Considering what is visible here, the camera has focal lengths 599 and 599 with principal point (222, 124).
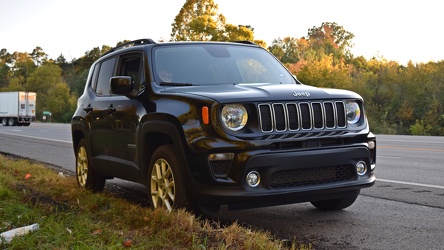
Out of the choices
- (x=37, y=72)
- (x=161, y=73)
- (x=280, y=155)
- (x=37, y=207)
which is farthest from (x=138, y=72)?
(x=37, y=72)

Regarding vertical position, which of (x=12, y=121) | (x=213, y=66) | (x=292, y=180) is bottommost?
(x=12, y=121)

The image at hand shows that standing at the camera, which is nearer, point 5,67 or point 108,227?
point 108,227

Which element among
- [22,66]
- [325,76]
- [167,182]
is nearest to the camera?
[167,182]

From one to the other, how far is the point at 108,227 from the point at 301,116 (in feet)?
6.34

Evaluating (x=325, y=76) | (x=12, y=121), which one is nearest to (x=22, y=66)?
(x=12, y=121)

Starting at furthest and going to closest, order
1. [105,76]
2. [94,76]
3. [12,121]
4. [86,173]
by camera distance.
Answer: [12,121] → [94,76] → [86,173] → [105,76]

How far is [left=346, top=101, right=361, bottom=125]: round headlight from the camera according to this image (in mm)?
5754

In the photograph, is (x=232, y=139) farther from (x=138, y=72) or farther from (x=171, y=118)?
(x=138, y=72)

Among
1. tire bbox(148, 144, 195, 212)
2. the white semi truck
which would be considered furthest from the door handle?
the white semi truck

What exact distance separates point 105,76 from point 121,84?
1.55 meters

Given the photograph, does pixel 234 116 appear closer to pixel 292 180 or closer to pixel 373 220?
pixel 292 180

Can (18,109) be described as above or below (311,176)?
below

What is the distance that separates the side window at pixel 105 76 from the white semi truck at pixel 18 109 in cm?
4781

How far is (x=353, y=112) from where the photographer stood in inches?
229
